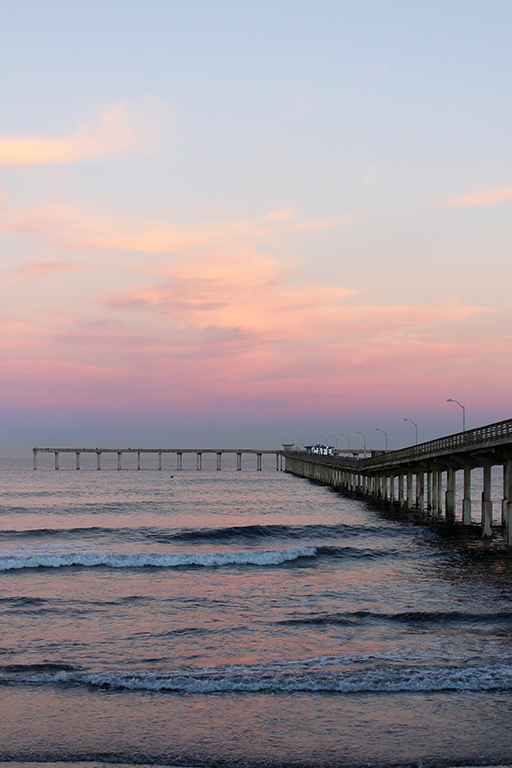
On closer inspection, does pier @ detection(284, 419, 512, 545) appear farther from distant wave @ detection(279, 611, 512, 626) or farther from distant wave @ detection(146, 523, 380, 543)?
distant wave @ detection(279, 611, 512, 626)

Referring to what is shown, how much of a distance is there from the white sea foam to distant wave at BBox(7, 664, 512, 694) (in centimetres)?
1565

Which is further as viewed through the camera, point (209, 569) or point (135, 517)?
point (135, 517)

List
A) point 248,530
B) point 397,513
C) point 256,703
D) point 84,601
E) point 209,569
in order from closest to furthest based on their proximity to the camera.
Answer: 1. point 256,703
2. point 84,601
3. point 209,569
4. point 248,530
5. point 397,513

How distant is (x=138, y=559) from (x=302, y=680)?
58.7 ft

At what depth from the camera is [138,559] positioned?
1195 inches

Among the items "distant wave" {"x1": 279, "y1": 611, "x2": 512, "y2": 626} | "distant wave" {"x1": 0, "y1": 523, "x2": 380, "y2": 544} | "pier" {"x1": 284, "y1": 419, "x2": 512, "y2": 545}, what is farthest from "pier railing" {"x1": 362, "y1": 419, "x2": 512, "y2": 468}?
"distant wave" {"x1": 279, "y1": 611, "x2": 512, "y2": 626}

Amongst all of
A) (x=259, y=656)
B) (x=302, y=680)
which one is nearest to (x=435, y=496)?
(x=259, y=656)

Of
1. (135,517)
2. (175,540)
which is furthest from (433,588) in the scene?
(135,517)

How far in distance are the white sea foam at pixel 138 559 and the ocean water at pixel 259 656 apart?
0.11 m

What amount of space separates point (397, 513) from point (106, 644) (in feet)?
133

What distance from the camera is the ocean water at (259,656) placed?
10711 mm

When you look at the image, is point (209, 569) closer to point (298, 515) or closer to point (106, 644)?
point (106, 644)

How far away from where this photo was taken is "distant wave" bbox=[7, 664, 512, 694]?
13.2 m

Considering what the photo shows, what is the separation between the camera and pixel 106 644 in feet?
54.5
